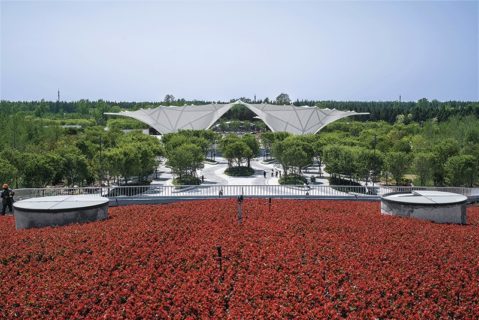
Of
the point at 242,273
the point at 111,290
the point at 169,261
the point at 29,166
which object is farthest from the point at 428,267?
the point at 29,166

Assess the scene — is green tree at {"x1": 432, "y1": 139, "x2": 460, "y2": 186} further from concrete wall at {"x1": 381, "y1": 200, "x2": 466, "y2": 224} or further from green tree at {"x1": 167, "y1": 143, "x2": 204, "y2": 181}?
green tree at {"x1": 167, "y1": 143, "x2": 204, "y2": 181}

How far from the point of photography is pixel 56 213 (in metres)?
14.4

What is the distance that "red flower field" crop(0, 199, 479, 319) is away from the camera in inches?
319

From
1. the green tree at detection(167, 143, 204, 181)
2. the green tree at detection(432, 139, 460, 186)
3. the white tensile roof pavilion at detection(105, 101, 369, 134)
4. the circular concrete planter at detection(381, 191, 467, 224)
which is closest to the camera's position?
the circular concrete planter at detection(381, 191, 467, 224)

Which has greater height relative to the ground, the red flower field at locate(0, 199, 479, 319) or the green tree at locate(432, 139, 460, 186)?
the green tree at locate(432, 139, 460, 186)

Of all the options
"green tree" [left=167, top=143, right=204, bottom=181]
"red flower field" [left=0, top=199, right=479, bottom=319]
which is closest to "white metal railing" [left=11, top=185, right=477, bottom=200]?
"green tree" [left=167, top=143, right=204, bottom=181]

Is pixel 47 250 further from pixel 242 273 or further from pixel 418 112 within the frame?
pixel 418 112

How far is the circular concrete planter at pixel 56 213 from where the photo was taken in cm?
1430

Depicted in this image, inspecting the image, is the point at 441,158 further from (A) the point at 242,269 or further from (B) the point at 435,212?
(A) the point at 242,269

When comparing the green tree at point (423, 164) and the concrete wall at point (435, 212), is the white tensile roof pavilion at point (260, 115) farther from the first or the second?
the concrete wall at point (435, 212)

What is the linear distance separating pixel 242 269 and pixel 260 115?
62.4 metres

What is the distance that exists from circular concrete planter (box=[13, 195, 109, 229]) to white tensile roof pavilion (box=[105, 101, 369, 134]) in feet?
174

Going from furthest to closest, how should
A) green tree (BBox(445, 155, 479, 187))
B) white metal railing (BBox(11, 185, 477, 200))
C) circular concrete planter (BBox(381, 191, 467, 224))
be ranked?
green tree (BBox(445, 155, 479, 187)), white metal railing (BBox(11, 185, 477, 200)), circular concrete planter (BBox(381, 191, 467, 224))

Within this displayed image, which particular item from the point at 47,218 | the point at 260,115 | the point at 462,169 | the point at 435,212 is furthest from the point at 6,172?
the point at 260,115
